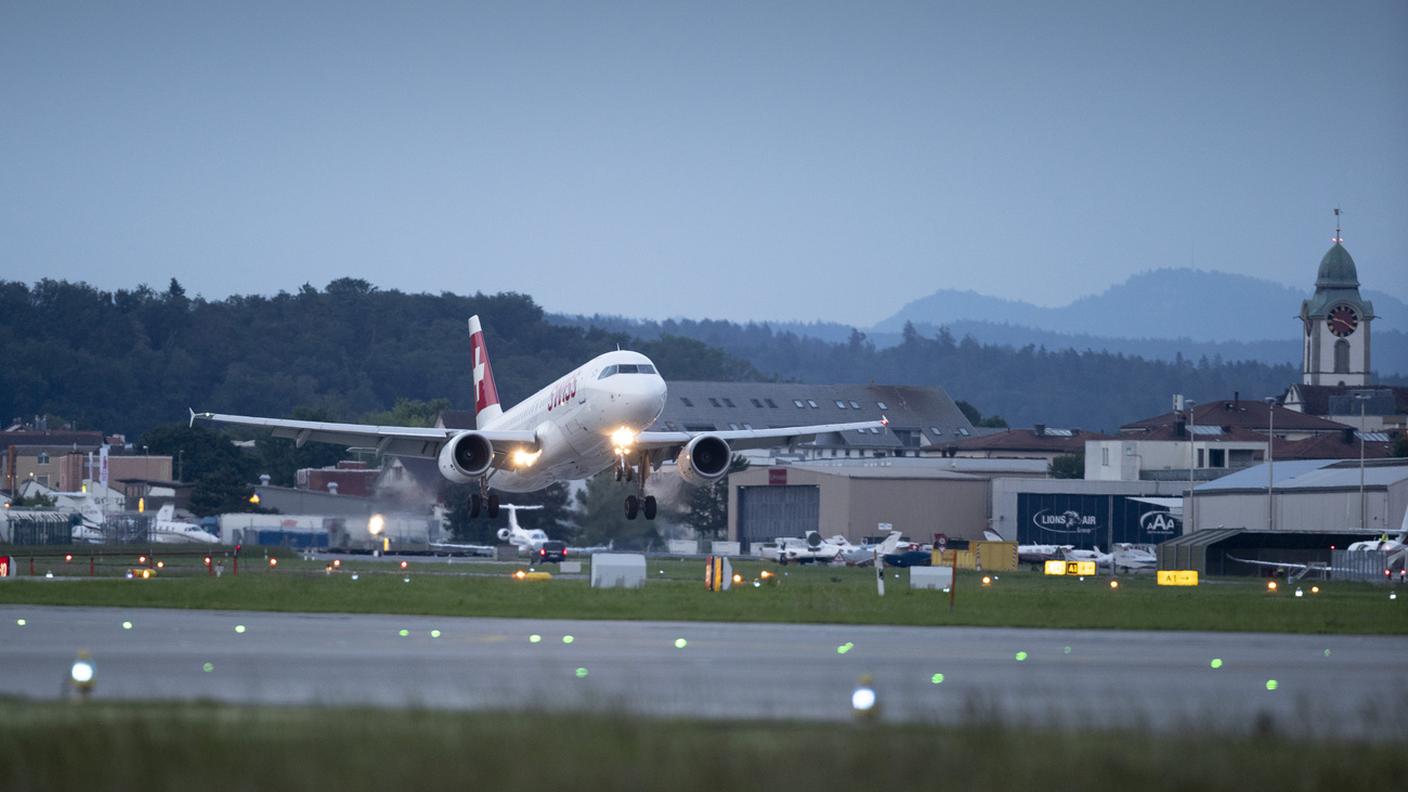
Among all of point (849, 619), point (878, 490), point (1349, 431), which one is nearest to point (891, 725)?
point (849, 619)

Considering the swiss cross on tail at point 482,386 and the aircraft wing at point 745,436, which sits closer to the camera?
the aircraft wing at point 745,436

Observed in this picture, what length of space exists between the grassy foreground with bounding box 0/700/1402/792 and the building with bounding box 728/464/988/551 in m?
76.9

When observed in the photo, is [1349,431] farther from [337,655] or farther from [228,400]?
[228,400]

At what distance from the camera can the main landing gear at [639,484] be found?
42.8 m

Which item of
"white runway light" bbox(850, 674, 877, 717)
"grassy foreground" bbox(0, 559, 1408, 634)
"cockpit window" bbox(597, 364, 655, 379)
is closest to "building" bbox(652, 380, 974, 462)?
"grassy foreground" bbox(0, 559, 1408, 634)

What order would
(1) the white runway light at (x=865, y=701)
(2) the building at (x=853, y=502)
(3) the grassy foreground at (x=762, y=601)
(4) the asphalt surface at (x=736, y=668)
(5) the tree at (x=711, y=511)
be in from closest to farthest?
(1) the white runway light at (x=865, y=701) → (4) the asphalt surface at (x=736, y=668) → (3) the grassy foreground at (x=762, y=601) → (2) the building at (x=853, y=502) → (5) the tree at (x=711, y=511)

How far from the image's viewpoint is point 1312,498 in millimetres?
75000

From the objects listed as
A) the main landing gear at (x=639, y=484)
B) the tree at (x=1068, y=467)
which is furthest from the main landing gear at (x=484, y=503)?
the tree at (x=1068, y=467)

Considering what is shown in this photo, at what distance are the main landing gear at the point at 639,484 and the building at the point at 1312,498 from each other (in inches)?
1373

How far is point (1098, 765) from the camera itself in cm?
1128

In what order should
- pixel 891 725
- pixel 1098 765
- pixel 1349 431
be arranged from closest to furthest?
pixel 1098 765
pixel 891 725
pixel 1349 431

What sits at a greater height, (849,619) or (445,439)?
(445,439)

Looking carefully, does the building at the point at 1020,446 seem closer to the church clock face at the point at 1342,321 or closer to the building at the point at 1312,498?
the church clock face at the point at 1342,321

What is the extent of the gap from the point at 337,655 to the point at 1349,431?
106m
